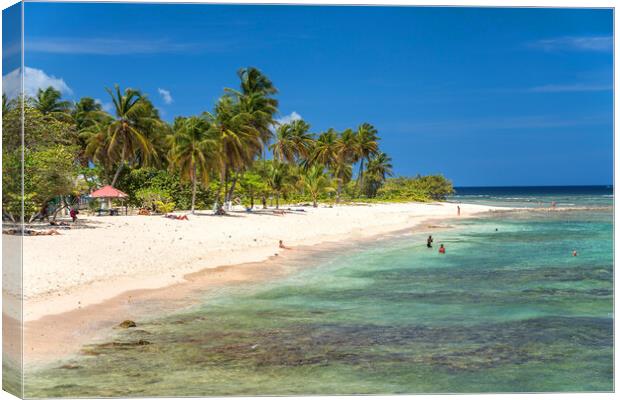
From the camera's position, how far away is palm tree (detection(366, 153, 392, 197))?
84.8 meters

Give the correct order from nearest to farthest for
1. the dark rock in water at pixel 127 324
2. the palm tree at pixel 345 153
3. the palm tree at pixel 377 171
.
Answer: the dark rock in water at pixel 127 324 < the palm tree at pixel 345 153 < the palm tree at pixel 377 171

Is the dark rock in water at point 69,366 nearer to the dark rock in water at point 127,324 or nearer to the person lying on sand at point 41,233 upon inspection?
the dark rock in water at point 127,324

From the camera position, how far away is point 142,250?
23.1 m

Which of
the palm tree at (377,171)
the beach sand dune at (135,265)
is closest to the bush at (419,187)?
the palm tree at (377,171)

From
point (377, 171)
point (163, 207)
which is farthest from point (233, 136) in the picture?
point (377, 171)

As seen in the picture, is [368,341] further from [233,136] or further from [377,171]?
[377,171]

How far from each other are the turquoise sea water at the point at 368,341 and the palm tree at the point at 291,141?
39.9 metres

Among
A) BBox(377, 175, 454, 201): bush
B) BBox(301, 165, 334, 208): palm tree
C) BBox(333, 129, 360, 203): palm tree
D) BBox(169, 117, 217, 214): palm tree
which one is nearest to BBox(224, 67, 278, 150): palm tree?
BBox(169, 117, 217, 214): palm tree

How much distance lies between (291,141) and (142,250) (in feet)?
128

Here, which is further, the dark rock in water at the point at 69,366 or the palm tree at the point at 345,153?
the palm tree at the point at 345,153

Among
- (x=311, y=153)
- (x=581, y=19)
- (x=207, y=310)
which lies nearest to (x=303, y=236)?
(x=207, y=310)

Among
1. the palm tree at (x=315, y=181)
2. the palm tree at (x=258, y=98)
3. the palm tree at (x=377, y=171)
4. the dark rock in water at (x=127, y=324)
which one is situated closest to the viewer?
the dark rock in water at (x=127, y=324)

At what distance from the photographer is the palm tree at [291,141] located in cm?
6103

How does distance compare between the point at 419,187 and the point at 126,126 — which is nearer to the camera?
the point at 126,126
